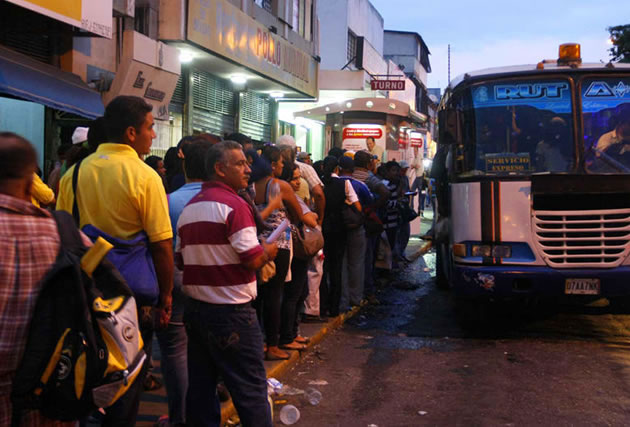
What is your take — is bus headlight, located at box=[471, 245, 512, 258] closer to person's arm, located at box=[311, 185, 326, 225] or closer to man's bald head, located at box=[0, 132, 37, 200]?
person's arm, located at box=[311, 185, 326, 225]

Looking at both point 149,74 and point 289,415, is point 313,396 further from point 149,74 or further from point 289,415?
point 149,74

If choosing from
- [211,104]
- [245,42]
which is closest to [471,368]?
[245,42]

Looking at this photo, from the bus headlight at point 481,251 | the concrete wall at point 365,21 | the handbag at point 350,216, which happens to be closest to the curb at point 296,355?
the handbag at point 350,216

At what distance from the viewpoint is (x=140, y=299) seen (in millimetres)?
3773

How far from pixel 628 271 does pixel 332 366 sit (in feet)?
10.6

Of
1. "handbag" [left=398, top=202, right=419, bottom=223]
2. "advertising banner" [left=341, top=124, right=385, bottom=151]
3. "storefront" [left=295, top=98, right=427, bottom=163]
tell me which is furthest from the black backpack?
"advertising banner" [left=341, top=124, right=385, bottom=151]

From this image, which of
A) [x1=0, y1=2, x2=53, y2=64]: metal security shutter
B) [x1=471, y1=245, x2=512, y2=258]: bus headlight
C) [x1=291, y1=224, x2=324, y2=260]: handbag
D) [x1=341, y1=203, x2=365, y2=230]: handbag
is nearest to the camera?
[x1=291, y1=224, x2=324, y2=260]: handbag

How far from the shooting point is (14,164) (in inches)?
109

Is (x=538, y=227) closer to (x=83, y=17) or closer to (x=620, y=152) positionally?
(x=620, y=152)

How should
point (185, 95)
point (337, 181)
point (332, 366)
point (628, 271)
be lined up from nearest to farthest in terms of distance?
point (332, 366) < point (628, 271) < point (337, 181) < point (185, 95)

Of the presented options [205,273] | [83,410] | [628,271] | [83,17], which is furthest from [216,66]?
[83,410]

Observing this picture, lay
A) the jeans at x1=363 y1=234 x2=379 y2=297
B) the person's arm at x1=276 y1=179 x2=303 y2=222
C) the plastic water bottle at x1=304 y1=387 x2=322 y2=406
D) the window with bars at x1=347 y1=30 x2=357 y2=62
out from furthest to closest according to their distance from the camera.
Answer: the window with bars at x1=347 y1=30 x2=357 y2=62 → the jeans at x1=363 y1=234 x2=379 y2=297 → the person's arm at x1=276 y1=179 x2=303 y2=222 → the plastic water bottle at x1=304 y1=387 x2=322 y2=406

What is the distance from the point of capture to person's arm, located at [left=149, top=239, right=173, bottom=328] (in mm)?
3883

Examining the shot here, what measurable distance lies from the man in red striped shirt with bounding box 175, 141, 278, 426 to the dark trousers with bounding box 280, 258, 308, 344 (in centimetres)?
315
